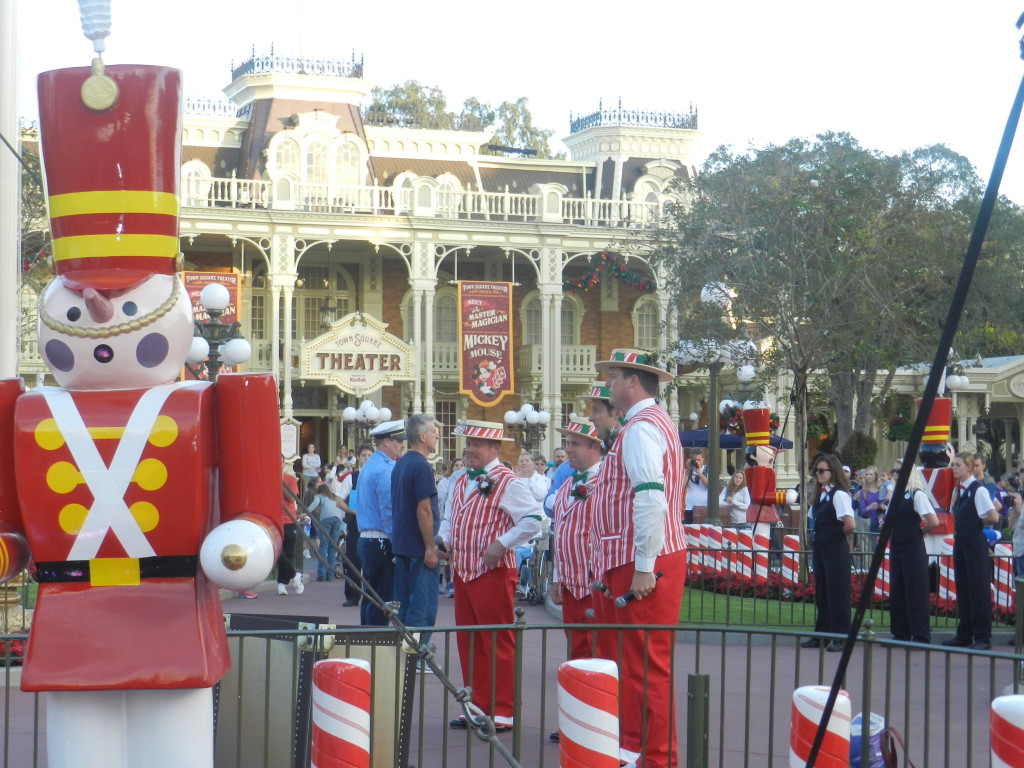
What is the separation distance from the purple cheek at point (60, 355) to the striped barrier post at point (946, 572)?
931 centimetres

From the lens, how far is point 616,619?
582 cm

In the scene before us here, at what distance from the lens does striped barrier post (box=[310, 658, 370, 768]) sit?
4234mm

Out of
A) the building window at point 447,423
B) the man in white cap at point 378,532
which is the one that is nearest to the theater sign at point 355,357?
the building window at point 447,423

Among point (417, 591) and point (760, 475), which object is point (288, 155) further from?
point (417, 591)

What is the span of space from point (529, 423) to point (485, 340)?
2.66m

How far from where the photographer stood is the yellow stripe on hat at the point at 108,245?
4.01 metres

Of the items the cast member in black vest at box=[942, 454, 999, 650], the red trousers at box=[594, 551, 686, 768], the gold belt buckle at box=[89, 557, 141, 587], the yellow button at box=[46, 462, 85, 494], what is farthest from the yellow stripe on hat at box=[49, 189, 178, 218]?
the cast member in black vest at box=[942, 454, 999, 650]

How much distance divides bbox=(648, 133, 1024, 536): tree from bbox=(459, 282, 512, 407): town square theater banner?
670 cm

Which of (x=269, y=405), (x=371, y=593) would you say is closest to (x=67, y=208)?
(x=269, y=405)

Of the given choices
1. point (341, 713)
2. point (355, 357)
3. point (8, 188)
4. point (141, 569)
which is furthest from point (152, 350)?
point (355, 357)

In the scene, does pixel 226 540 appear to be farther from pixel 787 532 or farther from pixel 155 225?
pixel 787 532

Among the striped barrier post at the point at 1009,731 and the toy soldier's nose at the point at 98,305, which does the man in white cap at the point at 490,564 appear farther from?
the striped barrier post at the point at 1009,731

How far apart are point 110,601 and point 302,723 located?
1578 millimetres

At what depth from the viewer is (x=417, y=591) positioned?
26.5ft
